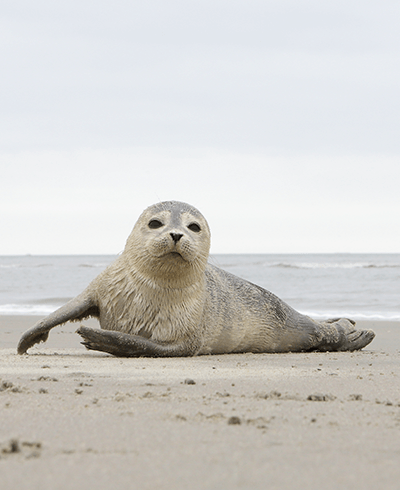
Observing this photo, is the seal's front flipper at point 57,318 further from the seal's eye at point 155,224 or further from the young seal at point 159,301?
the seal's eye at point 155,224

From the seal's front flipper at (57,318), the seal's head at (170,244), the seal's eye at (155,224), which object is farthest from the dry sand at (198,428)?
the seal's eye at (155,224)

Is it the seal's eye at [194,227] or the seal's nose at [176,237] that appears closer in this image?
the seal's nose at [176,237]

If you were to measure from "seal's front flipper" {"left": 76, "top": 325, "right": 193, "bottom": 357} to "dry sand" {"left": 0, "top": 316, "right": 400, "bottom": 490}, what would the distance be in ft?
2.53

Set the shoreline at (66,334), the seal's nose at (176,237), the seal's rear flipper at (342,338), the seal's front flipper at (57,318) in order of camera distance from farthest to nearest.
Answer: the shoreline at (66,334)
the seal's rear flipper at (342,338)
the seal's front flipper at (57,318)
the seal's nose at (176,237)

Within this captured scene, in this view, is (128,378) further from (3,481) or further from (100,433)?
(3,481)

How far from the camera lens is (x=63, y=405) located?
2.98 meters

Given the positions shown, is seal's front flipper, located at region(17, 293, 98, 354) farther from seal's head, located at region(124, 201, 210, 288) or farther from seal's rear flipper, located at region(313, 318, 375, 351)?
seal's rear flipper, located at region(313, 318, 375, 351)

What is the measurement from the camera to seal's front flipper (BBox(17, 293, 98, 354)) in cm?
562

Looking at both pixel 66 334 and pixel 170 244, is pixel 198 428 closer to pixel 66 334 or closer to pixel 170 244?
pixel 170 244

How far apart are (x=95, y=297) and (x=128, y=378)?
6.46ft

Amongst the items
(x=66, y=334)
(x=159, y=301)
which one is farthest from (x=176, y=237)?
(x=66, y=334)

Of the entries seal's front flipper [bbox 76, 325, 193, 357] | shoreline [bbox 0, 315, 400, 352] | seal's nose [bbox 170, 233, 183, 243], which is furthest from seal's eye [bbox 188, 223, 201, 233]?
shoreline [bbox 0, 315, 400, 352]

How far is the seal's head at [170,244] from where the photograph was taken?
17.5 feet

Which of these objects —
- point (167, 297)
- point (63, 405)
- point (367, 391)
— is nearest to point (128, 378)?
point (63, 405)
